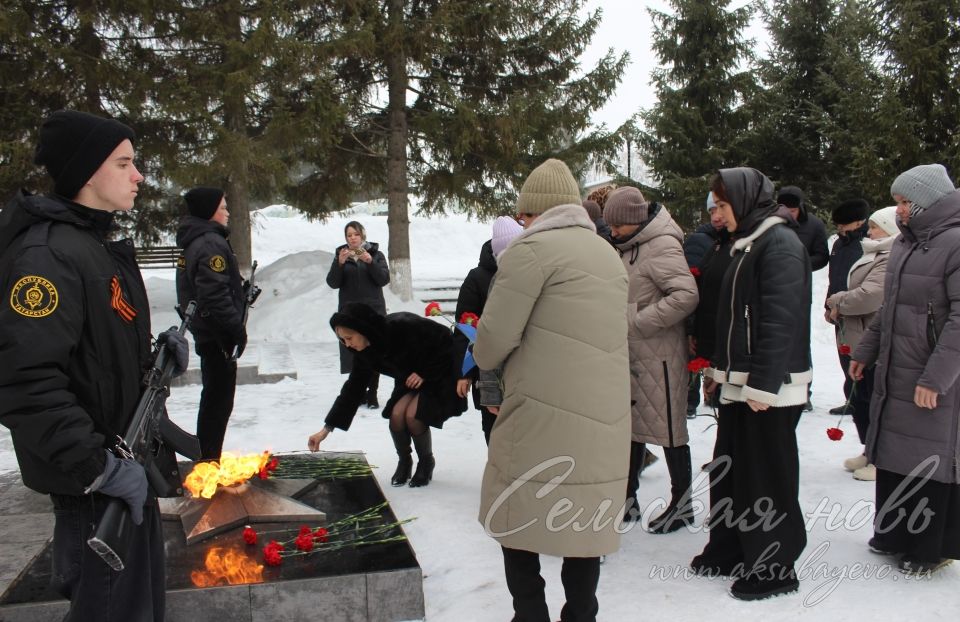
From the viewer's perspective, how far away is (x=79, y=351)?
211 cm

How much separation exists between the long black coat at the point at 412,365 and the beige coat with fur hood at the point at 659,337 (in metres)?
1.22

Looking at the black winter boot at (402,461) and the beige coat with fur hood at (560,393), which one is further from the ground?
the beige coat with fur hood at (560,393)

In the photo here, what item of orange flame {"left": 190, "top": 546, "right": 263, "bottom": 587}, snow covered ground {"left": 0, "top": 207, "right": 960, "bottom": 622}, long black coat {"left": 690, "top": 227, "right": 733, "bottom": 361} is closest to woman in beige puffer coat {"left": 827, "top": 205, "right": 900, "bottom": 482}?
snow covered ground {"left": 0, "top": 207, "right": 960, "bottom": 622}

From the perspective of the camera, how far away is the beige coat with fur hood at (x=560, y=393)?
263 centimetres

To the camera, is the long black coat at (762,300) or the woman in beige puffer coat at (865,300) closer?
the long black coat at (762,300)

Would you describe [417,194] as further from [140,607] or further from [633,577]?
[140,607]

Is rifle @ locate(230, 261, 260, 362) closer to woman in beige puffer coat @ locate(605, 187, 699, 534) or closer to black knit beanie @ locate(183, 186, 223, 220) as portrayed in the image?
black knit beanie @ locate(183, 186, 223, 220)

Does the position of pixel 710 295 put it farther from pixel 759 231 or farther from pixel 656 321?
pixel 759 231

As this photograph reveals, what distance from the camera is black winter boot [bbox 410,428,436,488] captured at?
5008 millimetres

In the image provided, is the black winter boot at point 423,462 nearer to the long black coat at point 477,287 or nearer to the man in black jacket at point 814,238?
the long black coat at point 477,287

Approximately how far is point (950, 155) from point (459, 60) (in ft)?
29.2

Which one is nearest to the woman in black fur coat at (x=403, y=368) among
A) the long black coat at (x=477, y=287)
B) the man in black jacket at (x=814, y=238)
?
the long black coat at (x=477, y=287)

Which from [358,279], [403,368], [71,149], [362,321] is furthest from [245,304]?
[358,279]

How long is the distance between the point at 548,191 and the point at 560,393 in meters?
0.81
